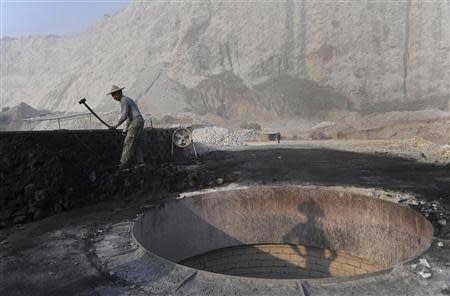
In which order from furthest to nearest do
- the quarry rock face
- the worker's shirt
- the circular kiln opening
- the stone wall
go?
the quarry rock face → the worker's shirt → the circular kiln opening → the stone wall

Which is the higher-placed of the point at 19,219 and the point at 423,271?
the point at 19,219

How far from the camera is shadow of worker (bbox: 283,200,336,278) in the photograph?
24.9ft

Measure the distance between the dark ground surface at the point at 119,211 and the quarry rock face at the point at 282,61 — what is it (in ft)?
67.4

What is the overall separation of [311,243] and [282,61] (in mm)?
29639

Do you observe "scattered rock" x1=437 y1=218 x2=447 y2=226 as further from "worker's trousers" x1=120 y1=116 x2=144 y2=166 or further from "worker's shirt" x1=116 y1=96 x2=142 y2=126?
"worker's shirt" x1=116 y1=96 x2=142 y2=126

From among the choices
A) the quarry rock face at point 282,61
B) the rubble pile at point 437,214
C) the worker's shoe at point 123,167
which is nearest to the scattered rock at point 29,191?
the worker's shoe at point 123,167

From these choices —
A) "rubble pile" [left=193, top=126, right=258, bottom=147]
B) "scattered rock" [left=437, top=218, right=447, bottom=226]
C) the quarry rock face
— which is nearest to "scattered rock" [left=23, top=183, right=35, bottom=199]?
"scattered rock" [left=437, top=218, right=447, bottom=226]

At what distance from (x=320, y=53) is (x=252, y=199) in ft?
95.8

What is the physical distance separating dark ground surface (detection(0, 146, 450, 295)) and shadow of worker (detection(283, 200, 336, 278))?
883mm

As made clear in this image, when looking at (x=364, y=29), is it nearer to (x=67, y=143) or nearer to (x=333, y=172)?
(x=333, y=172)

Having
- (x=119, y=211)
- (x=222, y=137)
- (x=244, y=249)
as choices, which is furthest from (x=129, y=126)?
(x=222, y=137)

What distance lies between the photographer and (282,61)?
35469mm

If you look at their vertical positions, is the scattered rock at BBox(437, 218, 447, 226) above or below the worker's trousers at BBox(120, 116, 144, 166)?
below

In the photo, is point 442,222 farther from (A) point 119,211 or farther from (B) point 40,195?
(B) point 40,195
